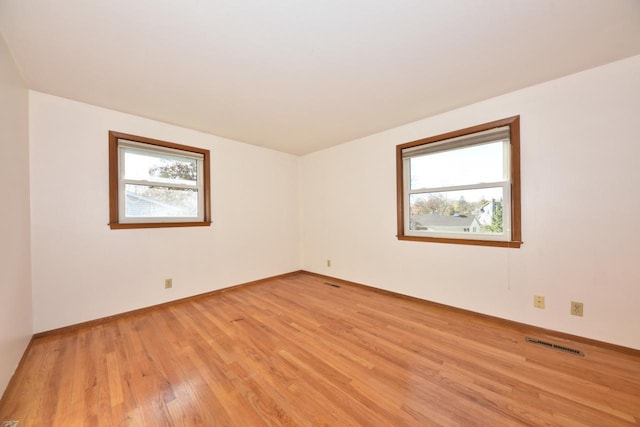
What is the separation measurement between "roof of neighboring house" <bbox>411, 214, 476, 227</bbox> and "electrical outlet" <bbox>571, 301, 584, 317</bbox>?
1.06 m

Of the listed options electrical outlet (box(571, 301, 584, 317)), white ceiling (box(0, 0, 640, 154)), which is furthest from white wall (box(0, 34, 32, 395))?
electrical outlet (box(571, 301, 584, 317))

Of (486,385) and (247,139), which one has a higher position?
(247,139)

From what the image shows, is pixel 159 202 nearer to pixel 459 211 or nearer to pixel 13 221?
pixel 13 221

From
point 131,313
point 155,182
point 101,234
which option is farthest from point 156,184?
point 131,313

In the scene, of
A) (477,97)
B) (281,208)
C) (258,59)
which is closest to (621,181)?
(477,97)

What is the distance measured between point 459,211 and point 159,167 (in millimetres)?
3741

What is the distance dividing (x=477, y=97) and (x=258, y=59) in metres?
2.22

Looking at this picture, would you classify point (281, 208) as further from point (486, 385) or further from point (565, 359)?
point (565, 359)

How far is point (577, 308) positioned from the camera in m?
2.03

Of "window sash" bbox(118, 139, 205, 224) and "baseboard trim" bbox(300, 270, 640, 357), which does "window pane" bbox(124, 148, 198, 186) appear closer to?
"window sash" bbox(118, 139, 205, 224)

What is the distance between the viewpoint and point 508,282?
2348 mm

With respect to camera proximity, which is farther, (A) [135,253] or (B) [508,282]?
(A) [135,253]

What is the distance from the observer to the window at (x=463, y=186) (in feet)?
7.79

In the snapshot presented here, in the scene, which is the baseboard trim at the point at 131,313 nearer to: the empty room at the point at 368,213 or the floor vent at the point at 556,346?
the empty room at the point at 368,213
